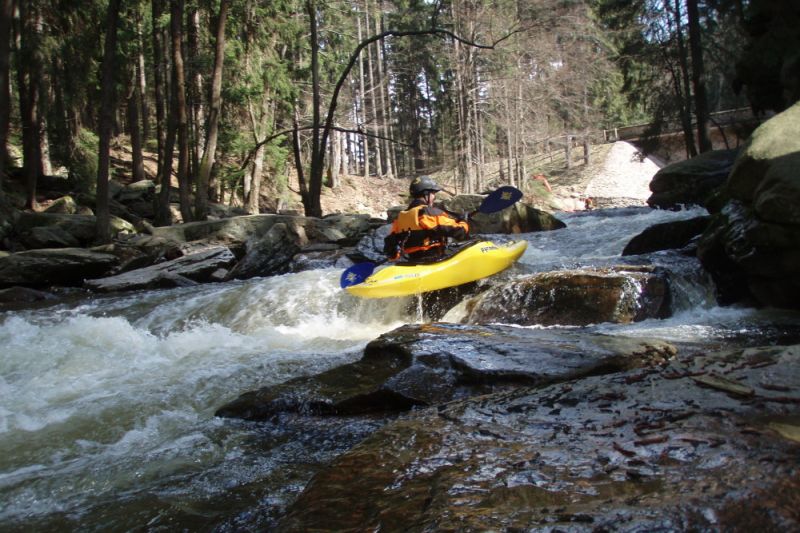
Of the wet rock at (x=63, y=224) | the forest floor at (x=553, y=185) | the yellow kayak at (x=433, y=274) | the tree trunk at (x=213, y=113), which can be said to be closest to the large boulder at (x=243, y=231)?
the wet rock at (x=63, y=224)

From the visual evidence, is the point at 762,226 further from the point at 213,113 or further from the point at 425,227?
the point at 213,113

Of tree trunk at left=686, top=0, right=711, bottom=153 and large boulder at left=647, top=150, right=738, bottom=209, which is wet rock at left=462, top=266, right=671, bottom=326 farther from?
tree trunk at left=686, top=0, right=711, bottom=153

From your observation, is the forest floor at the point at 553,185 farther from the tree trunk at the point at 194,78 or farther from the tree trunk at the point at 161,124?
the tree trunk at the point at 161,124

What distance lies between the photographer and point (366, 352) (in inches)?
175

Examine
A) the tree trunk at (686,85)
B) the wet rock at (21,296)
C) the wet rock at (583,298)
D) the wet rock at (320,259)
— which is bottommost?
the wet rock at (583,298)

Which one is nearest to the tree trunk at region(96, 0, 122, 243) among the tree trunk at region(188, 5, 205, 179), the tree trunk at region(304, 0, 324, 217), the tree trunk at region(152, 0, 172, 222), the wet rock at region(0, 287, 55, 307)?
the tree trunk at region(152, 0, 172, 222)

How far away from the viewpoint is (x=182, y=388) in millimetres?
4703

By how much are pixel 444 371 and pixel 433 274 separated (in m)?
3.37

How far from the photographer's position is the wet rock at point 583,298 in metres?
6.11

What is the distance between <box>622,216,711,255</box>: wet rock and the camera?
8562mm

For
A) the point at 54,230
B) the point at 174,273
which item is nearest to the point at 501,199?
the point at 174,273

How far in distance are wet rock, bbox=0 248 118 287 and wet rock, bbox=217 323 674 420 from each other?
8.49 metres

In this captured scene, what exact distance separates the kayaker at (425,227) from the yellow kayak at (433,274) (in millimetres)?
247

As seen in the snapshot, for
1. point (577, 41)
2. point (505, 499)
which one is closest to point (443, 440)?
point (505, 499)
